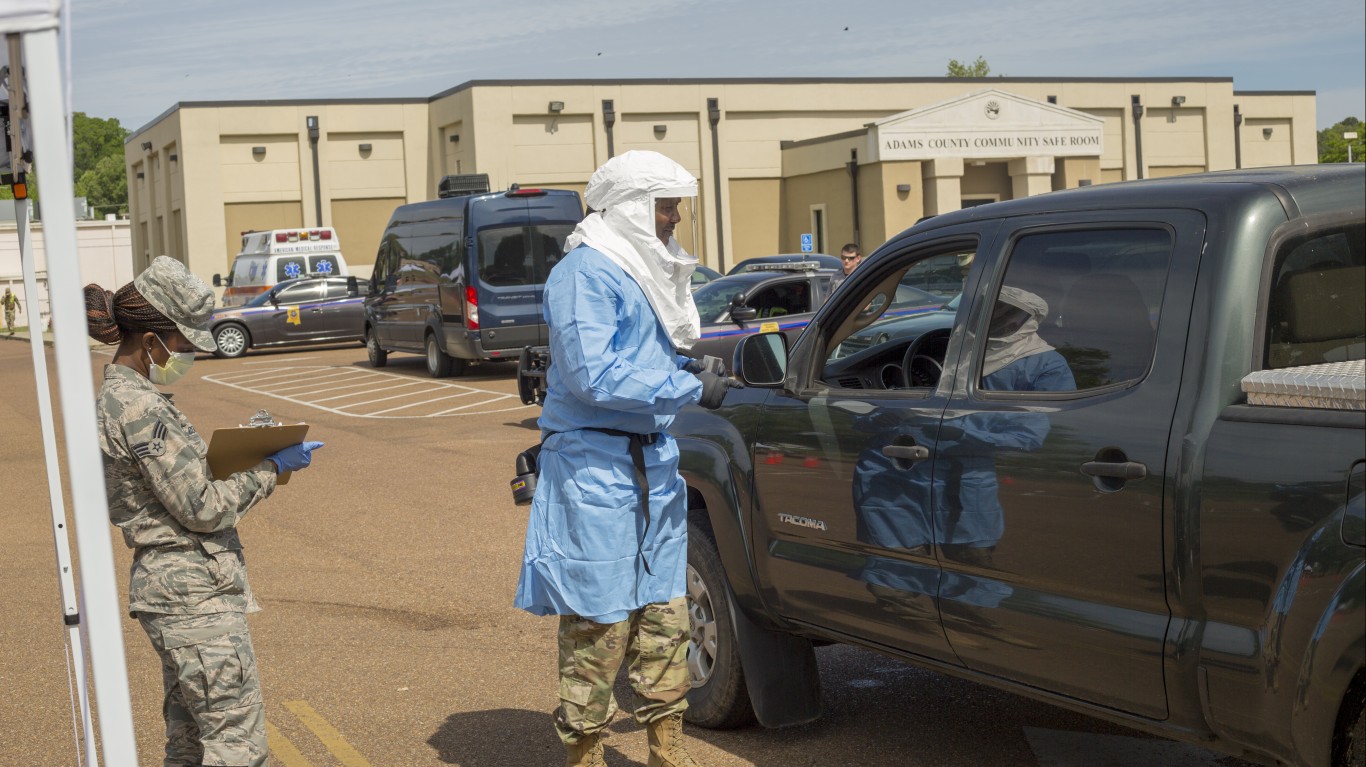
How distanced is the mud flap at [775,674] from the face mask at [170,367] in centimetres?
222

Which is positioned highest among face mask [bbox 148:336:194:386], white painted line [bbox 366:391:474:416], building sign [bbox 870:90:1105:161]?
building sign [bbox 870:90:1105:161]

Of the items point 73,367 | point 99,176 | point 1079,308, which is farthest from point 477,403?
point 99,176

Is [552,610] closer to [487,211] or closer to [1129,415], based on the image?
[1129,415]

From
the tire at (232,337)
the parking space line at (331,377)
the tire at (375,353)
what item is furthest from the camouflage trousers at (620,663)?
the tire at (232,337)

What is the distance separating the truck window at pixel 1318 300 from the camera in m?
3.65

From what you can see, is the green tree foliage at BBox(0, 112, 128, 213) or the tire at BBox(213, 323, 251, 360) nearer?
the tire at BBox(213, 323, 251, 360)

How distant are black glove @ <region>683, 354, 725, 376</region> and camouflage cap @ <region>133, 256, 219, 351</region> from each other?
4.71 feet

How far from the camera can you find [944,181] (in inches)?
1636

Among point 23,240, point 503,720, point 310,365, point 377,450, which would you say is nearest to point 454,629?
point 503,720

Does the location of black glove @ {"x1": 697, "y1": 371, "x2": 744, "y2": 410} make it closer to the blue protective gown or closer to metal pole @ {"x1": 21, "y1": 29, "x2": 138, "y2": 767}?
the blue protective gown

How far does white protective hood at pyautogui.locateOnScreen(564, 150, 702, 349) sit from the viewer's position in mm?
4520

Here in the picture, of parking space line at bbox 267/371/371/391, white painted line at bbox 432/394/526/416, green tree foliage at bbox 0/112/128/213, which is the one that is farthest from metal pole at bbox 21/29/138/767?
green tree foliage at bbox 0/112/128/213

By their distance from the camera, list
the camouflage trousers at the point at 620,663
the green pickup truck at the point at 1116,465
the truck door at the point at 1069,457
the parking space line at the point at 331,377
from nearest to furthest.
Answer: the green pickup truck at the point at 1116,465
the truck door at the point at 1069,457
the camouflage trousers at the point at 620,663
the parking space line at the point at 331,377

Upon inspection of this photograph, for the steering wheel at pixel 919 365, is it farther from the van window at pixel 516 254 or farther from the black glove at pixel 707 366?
the van window at pixel 516 254
